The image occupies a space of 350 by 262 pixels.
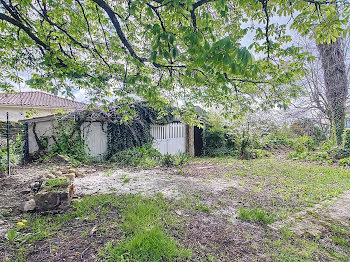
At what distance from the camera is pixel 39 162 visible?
18.2 ft

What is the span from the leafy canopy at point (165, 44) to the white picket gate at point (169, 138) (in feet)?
10.7

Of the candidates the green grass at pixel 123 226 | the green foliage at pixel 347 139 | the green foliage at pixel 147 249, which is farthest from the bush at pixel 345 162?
the green foliage at pixel 147 249

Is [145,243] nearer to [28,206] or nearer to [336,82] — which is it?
[28,206]

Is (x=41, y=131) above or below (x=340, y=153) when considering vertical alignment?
above

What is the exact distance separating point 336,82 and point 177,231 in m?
9.47

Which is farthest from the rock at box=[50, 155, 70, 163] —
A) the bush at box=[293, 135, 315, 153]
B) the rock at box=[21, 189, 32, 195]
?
the bush at box=[293, 135, 315, 153]

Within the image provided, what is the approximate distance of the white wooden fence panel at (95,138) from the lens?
6.63 meters

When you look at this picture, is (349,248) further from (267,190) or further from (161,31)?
(161,31)

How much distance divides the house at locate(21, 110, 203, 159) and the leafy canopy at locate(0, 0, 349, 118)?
164 centimetres

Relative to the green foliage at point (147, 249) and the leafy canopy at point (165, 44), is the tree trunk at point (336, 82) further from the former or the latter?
the green foliage at point (147, 249)

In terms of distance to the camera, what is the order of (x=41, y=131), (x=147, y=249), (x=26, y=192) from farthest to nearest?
1. (x=41, y=131)
2. (x=26, y=192)
3. (x=147, y=249)

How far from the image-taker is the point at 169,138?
8.47 meters

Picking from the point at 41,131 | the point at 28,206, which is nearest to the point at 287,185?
the point at 28,206

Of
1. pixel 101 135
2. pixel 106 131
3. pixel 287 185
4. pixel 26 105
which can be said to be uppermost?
pixel 26 105
